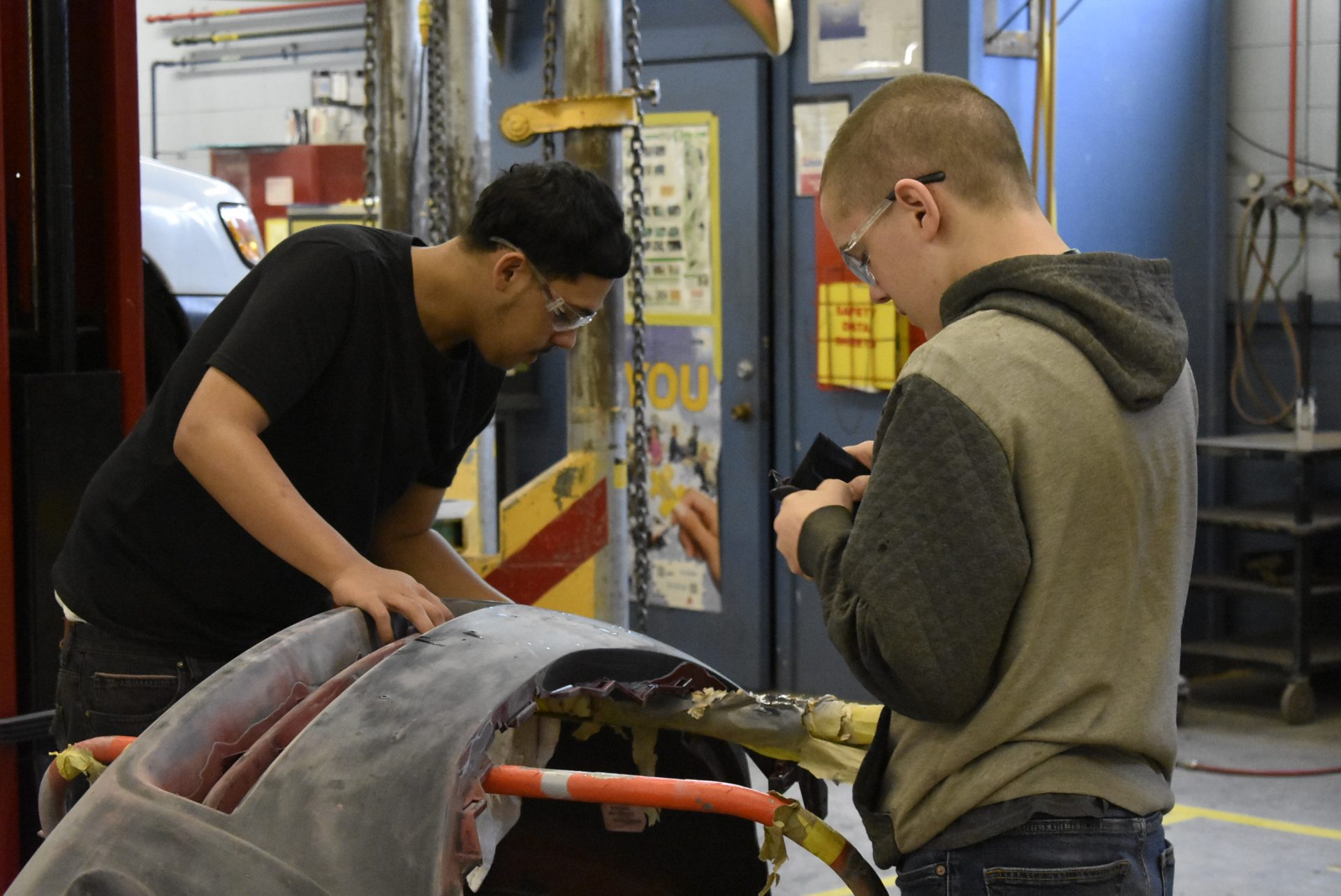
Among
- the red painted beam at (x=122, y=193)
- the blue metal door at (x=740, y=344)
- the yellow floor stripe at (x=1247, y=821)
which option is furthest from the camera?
the blue metal door at (x=740, y=344)

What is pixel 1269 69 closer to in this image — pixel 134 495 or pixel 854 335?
pixel 854 335

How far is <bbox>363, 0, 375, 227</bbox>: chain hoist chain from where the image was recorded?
3.93 m

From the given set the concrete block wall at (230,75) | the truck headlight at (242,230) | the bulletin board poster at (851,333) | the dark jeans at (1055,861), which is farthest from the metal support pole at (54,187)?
the concrete block wall at (230,75)

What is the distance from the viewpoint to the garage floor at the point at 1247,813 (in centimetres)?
426

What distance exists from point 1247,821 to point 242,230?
3.90 metres

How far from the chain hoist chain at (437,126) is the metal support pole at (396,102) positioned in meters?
0.08

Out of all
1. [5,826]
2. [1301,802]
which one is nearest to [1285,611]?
[1301,802]

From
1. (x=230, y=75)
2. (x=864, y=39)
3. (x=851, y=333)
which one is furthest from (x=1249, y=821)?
(x=230, y=75)

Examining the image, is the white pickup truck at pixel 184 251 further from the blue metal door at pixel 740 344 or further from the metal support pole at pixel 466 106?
the blue metal door at pixel 740 344

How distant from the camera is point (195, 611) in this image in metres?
2.29

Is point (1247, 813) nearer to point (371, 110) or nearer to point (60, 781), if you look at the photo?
point (371, 110)

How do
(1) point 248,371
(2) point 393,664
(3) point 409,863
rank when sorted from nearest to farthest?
(3) point 409,863
(2) point 393,664
(1) point 248,371

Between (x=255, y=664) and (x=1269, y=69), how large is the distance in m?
6.16

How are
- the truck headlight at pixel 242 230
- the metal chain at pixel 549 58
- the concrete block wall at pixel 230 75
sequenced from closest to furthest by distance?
the metal chain at pixel 549 58
the truck headlight at pixel 242 230
the concrete block wall at pixel 230 75
